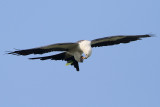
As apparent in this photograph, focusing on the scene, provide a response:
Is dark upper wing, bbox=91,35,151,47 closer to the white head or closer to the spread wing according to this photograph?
the white head

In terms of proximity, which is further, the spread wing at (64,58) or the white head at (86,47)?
the spread wing at (64,58)

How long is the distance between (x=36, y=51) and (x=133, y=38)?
4.18 meters

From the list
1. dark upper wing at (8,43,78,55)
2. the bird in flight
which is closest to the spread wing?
the bird in flight

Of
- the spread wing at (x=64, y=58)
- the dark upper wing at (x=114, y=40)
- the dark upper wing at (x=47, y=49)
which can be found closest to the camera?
the dark upper wing at (x=47, y=49)

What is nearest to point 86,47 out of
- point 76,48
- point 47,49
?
point 76,48

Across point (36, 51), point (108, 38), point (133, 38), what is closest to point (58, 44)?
point (36, 51)

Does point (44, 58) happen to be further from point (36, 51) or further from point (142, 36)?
point (142, 36)

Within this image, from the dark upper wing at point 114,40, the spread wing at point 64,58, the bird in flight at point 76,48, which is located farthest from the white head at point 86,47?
the spread wing at point 64,58

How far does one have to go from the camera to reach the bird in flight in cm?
1697

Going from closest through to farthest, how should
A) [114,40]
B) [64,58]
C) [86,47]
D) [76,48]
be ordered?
[86,47] → [76,48] → [64,58] → [114,40]

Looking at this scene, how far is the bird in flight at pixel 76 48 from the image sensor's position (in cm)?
1697

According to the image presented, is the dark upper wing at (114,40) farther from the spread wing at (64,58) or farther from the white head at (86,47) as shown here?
the spread wing at (64,58)

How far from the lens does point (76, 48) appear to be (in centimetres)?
1748

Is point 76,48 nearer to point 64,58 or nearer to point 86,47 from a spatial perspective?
point 86,47
